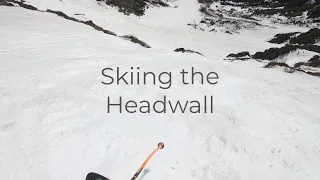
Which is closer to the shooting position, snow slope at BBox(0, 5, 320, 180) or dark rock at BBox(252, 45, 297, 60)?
snow slope at BBox(0, 5, 320, 180)

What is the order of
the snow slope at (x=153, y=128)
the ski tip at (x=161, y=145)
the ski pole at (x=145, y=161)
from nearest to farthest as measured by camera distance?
the ski pole at (x=145, y=161) → the snow slope at (x=153, y=128) → the ski tip at (x=161, y=145)

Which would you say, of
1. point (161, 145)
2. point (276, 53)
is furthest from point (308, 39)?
point (161, 145)

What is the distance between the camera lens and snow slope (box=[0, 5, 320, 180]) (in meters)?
4.66

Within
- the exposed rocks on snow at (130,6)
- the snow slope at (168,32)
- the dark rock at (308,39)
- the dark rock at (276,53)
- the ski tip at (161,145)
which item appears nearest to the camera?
the ski tip at (161,145)

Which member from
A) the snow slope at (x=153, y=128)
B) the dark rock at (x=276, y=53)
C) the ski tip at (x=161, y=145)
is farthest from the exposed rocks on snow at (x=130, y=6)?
the ski tip at (x=161, y=145)

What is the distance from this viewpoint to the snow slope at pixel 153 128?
184 inches

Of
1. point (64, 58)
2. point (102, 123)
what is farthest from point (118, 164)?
point (64, 58)

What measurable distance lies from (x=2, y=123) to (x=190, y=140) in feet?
12.3

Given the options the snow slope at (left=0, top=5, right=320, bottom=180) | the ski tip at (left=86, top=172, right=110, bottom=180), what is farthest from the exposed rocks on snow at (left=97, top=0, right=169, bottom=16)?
the ski tip at (left=86, top=172, right=110, bottom=180)

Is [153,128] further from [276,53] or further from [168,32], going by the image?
[168,32]

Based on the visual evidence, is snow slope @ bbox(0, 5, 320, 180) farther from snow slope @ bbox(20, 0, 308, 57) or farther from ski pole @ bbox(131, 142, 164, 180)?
snow slope @ bbox(20, 0, 308, 57)

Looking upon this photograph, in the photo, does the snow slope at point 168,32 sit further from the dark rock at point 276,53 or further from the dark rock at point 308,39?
the dark rock at point 276,53

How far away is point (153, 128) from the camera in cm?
568

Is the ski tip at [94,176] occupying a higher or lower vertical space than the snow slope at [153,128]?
lower
